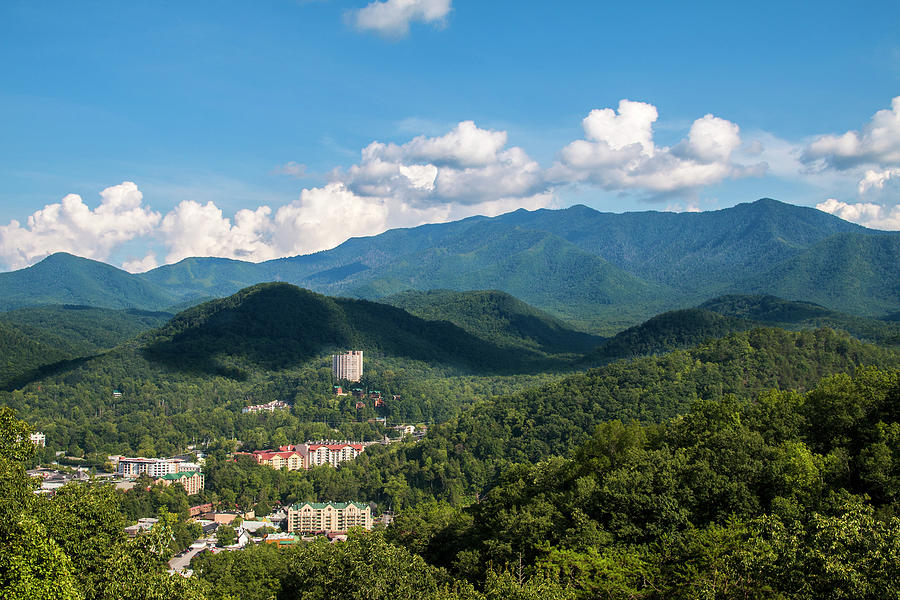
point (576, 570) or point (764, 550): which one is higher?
point (764, 550)

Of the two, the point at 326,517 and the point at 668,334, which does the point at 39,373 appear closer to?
the point at 326,517

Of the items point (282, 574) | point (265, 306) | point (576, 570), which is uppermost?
point (265, 306)

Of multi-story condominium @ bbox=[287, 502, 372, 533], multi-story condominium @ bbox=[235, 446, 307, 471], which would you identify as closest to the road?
multi-story condominium @ bbox=[287, 502, 372, 533]

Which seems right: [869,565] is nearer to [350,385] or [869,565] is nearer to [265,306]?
[350,385]

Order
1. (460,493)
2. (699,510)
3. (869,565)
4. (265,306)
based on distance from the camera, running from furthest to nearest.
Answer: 1. (265,306)
2. (460,493)
3. (699,510)
4. (869,565)

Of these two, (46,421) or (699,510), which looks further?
(46,421)

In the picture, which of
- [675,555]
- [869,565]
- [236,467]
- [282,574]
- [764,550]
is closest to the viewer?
[869,565]

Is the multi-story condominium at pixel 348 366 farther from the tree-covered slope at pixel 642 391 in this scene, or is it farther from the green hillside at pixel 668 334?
the tree-covered slope at pixel 642 391

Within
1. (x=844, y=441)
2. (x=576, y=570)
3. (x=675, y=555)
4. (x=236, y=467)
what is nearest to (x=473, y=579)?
(x=576, y=570)
